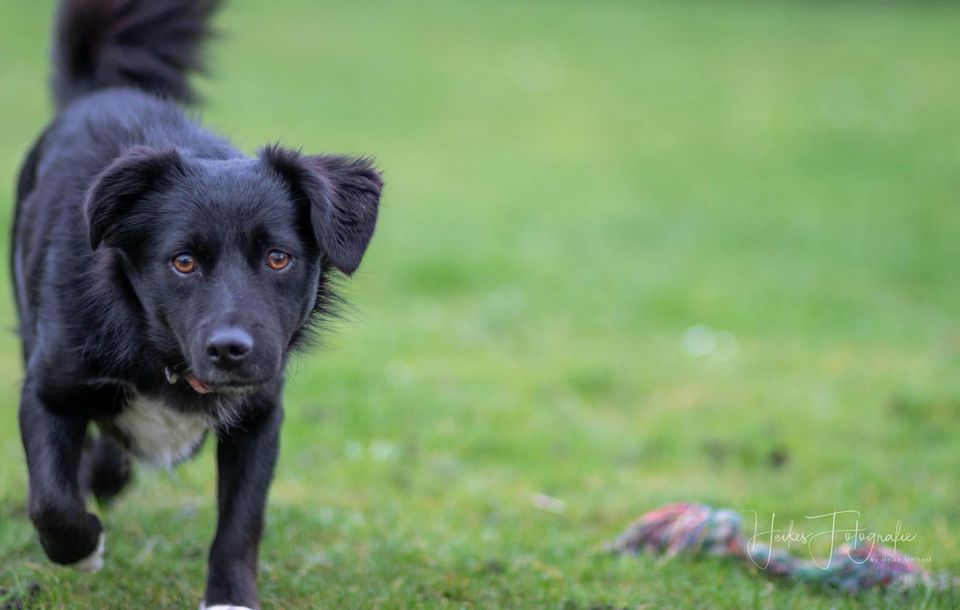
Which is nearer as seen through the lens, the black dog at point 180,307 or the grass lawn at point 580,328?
the black dog at point 180,307

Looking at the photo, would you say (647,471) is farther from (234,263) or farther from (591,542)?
(234,263)

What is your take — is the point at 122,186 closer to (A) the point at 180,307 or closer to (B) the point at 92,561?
(A) the point at 180,307

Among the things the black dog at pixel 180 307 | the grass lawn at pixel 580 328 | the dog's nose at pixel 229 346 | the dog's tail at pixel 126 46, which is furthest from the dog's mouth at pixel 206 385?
the dog's tail at pixel 126 46

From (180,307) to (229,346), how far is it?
1.03ft

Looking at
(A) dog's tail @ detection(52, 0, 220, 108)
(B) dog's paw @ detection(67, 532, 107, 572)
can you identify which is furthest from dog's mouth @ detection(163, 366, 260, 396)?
(A) dog's tail @ detection(52, 0, 220, 108)

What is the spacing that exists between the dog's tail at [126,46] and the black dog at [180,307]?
1327mm

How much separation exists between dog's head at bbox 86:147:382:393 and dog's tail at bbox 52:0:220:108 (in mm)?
1711

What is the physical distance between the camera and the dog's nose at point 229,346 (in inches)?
143

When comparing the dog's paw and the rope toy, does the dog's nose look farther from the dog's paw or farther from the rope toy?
the rope toy

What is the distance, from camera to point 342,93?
17.5 meters

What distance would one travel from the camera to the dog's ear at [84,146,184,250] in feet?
12.7

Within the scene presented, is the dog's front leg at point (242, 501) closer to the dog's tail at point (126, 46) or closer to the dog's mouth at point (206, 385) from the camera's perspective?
the dog's mouth at point (206, 385)

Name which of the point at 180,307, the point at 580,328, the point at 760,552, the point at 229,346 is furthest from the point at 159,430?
the point at 580,328

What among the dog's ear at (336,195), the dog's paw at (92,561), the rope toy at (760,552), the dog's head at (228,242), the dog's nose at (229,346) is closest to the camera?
the dog's nose at (229,346)
